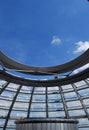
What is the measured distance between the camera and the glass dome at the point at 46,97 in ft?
90.1

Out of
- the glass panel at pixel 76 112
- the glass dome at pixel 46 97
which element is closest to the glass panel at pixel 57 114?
the glass dome at pixel 46 97

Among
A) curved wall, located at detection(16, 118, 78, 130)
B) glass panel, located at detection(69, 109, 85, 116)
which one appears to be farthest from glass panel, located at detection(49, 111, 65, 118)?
curved wall, located at detection(16, 118, 78, 130)

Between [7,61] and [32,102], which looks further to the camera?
[32,102]

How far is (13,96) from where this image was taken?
104 ft

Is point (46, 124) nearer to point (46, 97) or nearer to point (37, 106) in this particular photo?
point (46, 97)

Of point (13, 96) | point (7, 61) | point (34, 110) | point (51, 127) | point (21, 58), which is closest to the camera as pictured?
point (51, 127)

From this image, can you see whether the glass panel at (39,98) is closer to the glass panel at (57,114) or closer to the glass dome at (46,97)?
the glass dome at (46,97)

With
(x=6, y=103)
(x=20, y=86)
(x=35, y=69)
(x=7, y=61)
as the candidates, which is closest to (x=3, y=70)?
(x=7, y=61)

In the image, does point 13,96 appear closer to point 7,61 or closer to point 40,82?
point 40,82

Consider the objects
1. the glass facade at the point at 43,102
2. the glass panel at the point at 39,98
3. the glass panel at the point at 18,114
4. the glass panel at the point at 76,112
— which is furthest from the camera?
the glass panel at the point at 18,114

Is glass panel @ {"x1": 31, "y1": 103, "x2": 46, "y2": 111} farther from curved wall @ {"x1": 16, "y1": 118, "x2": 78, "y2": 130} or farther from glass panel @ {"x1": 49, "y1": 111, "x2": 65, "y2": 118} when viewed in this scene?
curved wall @ {"x1": 16, "y1": 118, "x2": 78, "y2": 130}

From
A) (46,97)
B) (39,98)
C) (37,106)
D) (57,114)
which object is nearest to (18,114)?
(37,106)

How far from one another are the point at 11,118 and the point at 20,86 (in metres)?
6.59

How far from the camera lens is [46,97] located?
32375mm
